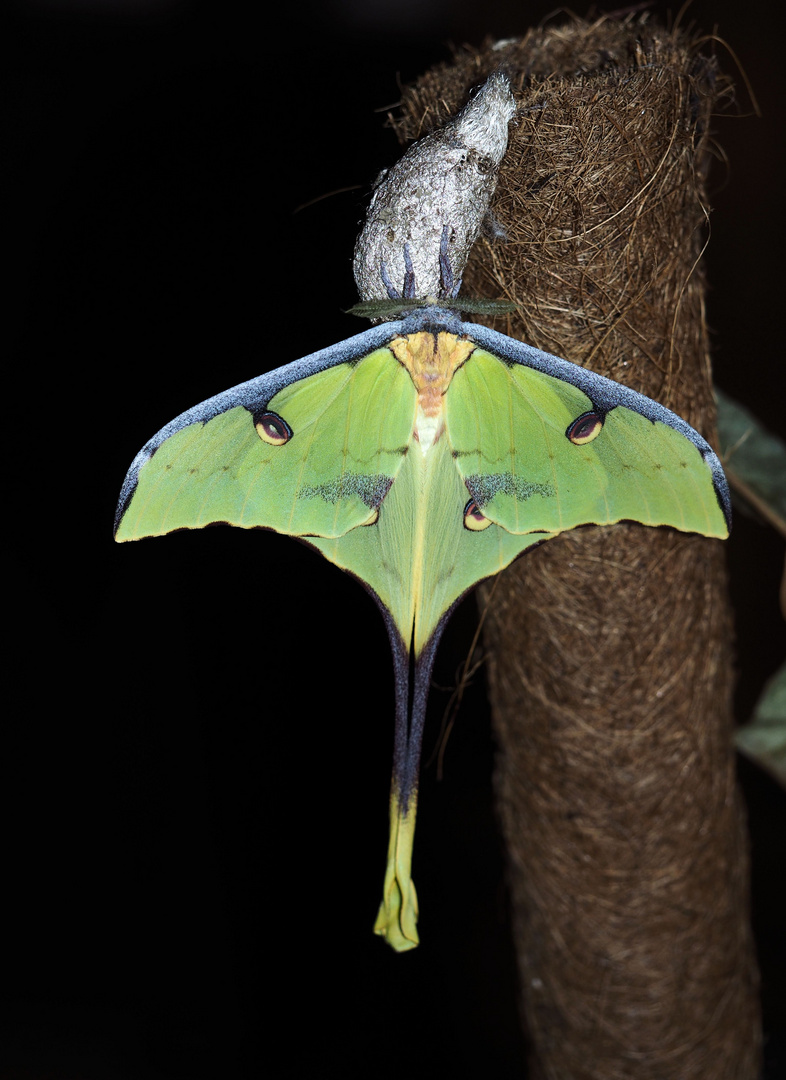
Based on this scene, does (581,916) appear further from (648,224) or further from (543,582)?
(648,224)

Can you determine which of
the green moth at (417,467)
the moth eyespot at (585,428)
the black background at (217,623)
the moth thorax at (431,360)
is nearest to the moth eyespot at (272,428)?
the green moth at (417,467)

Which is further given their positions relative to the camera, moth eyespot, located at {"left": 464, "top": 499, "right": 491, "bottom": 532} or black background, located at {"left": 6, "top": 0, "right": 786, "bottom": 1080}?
black background, located at {"left": 6, "top": 0, "right": 786, "bottom": 1080}

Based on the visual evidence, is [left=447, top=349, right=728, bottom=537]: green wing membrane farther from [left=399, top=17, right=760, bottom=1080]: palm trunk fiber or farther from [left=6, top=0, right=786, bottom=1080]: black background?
[left=6, top=0, right=786, bottom=1080]: black background

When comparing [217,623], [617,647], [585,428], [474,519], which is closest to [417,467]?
[474,519]

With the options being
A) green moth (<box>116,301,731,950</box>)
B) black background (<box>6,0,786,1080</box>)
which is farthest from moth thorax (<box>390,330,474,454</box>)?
black background (<box>6,0,786,1080</box>)

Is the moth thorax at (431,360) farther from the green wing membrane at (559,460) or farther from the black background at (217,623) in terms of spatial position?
the black background at (217,623)

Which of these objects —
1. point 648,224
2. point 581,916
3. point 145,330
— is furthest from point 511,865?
point 145,330

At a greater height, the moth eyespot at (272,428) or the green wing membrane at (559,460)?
the moth eyespot at (272,428)
